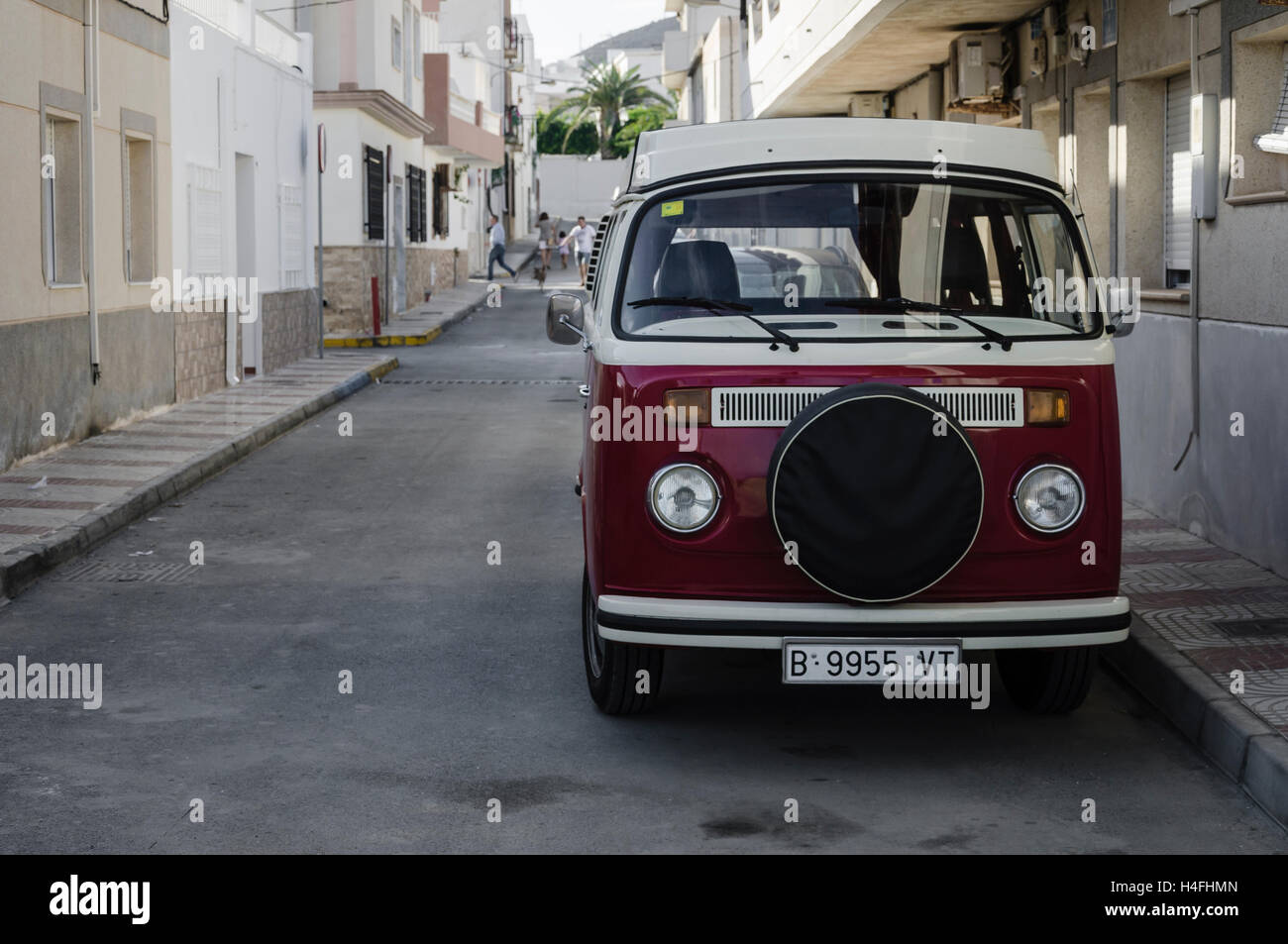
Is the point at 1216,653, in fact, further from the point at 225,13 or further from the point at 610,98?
the point at 610,98

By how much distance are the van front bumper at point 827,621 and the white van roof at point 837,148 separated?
1714mm

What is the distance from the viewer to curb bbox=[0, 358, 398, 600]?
8.69 m

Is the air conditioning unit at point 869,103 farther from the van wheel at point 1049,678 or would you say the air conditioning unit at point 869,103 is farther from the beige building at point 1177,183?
the van wheel at point 1049,678

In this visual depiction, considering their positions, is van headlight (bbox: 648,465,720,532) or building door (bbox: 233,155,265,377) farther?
building door (bbox: 233,155,265,377)

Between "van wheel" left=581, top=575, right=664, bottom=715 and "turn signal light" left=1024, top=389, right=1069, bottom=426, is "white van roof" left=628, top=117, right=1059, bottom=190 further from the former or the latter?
"van wheel" left=581, top=575, right=664, bottom=715

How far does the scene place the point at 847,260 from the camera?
617cm

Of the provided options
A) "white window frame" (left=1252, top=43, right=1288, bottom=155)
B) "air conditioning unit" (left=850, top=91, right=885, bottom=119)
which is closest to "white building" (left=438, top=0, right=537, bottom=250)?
"air conditioning unit" (left=850, top=91, right=885, bottom=119)

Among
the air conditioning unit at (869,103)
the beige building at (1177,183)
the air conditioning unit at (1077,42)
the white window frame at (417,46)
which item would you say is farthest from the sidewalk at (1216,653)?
the white window frame at (417,46)

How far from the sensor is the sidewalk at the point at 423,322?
1065 inches

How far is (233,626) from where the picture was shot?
7797 mm

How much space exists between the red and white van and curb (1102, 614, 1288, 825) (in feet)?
1.38

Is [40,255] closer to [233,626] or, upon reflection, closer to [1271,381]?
[233,626]
